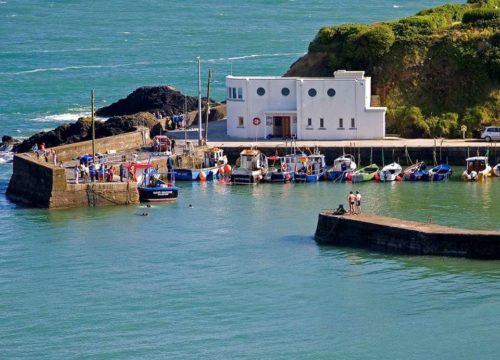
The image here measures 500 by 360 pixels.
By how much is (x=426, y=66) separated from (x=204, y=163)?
52.0 feet

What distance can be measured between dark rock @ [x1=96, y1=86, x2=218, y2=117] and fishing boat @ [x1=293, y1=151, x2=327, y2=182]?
2002 centimetres

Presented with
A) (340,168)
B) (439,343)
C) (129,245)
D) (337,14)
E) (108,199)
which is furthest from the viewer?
(337,14)

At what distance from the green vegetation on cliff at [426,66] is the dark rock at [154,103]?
9222mm

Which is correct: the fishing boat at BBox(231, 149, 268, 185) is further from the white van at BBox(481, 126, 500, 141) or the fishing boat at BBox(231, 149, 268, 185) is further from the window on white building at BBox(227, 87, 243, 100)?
the white van at BBox(481, 126, 500, 141)

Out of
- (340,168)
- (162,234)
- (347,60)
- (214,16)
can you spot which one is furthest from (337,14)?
(162,234)

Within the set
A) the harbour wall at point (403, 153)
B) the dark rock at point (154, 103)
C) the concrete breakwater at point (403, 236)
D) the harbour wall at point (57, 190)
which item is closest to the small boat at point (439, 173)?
the harbour wall at point (403, 153)

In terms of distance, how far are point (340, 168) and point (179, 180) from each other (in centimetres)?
836

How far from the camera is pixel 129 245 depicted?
209ft

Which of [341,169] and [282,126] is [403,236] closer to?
[341,169]

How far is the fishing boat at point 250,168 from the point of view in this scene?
78375 millimetres

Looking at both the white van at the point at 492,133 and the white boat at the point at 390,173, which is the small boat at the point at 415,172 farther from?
the white van at the point at 492,133

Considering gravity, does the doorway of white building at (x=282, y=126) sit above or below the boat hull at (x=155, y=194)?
above

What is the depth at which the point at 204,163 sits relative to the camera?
81812 millimetres

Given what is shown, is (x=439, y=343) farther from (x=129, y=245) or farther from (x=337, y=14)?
(x=337, y=14)
